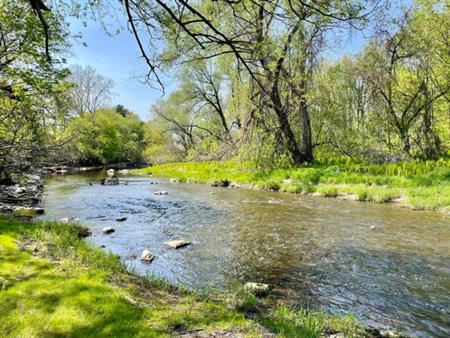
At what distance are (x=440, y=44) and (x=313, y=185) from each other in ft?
32.4

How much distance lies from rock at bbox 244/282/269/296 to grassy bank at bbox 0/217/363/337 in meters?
0.26

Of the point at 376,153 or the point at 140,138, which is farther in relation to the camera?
the point at 140,138

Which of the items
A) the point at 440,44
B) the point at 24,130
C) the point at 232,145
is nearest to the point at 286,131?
the point at 232,145

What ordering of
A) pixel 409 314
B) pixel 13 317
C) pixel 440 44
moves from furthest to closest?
pixel 440 44 < pixel 409 314 < pixel 13 317

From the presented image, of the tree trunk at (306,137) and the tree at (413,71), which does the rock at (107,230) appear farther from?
the tree at (413,71)

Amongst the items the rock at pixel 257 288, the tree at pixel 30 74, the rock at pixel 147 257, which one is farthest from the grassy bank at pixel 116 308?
the tree at pixel 30 74

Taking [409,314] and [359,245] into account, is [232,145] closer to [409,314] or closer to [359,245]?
[359,245]

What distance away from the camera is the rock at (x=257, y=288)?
5.26 metres

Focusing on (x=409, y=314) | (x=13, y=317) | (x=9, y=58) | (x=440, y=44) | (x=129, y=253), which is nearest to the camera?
(x=13, y=317)

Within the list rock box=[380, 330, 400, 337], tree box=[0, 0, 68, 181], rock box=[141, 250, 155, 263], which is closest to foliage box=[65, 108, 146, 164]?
tree box=[0, 0, 68, 181]

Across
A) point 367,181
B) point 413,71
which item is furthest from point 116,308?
point 413,71

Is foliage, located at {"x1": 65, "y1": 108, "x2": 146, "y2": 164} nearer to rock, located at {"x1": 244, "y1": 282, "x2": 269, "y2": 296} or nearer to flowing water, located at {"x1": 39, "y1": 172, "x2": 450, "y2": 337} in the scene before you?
flowing water, located at {"x1": 39, "y1": 172, "x2": 450, "y2": 337}

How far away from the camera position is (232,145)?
1948cm

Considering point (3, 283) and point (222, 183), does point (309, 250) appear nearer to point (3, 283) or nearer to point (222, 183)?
point (3, 283)
